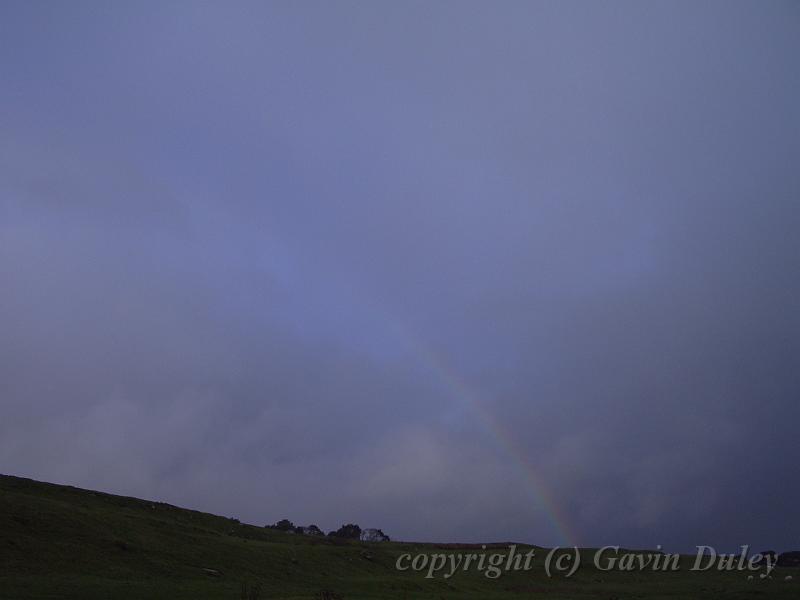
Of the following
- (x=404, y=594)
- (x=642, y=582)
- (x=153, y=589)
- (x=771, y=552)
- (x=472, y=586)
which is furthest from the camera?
(x=771, y=552)

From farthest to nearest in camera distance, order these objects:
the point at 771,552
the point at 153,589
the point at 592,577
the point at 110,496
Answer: the point at 771,552, the point at 592,577, the point at 110,496, the point at 153,589

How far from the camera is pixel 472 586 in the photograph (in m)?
53.5

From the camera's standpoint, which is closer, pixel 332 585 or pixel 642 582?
pixel 332 585

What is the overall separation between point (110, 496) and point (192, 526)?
28.9ft

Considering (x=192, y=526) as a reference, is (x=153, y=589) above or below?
below

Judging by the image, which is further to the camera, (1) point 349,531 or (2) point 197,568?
(1) point 349,531

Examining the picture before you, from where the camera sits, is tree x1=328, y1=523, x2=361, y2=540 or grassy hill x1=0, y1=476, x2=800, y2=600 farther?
tree x1=328, y1=523, x2=361, y2=540

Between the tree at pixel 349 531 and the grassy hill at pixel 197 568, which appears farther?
the tree at pixel 349 531

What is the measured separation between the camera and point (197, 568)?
135 feet

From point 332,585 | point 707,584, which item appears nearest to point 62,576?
point 332,585

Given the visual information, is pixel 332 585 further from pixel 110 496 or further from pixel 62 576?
pixel 110 496

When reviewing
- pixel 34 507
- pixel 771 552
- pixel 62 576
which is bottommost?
pixel 62 576

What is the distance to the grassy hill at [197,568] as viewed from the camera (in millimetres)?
33156

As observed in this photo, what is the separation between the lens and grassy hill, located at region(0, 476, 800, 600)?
3316 cm
